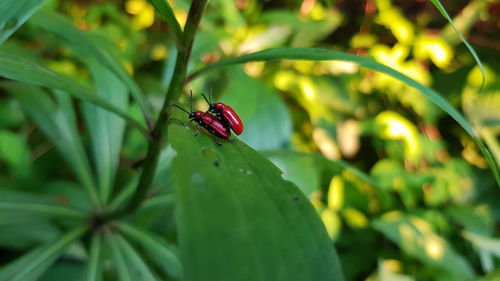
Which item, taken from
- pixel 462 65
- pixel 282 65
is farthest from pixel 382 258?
pixel 462 65

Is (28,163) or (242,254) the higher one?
(28,163)

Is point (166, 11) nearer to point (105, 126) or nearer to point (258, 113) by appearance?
point (105, 126)

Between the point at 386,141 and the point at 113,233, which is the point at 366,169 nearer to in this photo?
the point at 386,141

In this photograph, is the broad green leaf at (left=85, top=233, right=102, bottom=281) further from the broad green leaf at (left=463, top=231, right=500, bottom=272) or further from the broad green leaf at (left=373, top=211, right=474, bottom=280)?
the broad green leaf at (left=463, top=231, right=500, bottom=272)

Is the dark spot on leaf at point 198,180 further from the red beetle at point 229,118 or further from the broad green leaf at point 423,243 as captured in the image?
the broad green leaf at point 423,243

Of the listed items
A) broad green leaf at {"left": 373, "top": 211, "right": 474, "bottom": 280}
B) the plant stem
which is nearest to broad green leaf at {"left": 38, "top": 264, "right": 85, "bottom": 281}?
the plant stem

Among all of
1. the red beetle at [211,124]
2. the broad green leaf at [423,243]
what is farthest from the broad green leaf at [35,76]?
the broad green leaf at [423,243]

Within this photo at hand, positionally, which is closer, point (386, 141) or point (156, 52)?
point (386, 141)
